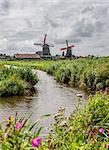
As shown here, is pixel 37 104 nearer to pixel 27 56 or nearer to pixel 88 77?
pixel 88 77

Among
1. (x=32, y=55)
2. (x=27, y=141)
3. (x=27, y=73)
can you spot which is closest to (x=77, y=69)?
(x=27, y=73)

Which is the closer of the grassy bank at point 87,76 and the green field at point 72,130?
the green field at point 72,130

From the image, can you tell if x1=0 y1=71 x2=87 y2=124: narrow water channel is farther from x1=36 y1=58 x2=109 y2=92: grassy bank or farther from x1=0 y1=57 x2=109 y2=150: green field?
x1=36 y1=58 x2=109 y2=92: grassy bank

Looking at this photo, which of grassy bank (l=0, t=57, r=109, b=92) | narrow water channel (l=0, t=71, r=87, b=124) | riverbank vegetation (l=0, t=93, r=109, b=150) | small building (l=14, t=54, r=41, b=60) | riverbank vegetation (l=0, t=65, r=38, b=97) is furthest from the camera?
small building (l=14, t=54, r=41, b=60)

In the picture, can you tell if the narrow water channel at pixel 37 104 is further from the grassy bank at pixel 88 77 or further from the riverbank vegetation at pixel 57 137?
the riverbank vegetation at pixel 57 137

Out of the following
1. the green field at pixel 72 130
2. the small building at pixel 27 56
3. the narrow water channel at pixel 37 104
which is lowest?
the small building at pixel 27 56

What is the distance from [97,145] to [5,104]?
1939 cm

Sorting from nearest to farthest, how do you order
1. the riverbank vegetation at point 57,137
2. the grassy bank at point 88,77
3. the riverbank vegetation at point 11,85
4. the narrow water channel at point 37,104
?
the riverbank vegetation at point 57,137, the narrow water channel at point 37,104, the riverbank vegetation at point 11,85, the grassy bank at point 88,77

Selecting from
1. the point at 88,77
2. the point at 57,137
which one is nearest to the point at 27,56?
the point at 88,77

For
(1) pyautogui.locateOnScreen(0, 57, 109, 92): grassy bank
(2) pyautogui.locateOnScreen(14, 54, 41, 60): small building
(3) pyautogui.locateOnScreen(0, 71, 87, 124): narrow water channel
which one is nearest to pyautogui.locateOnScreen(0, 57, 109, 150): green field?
(3) pyautogui.locateOnScreen(0, 71, 87, 124): narrow water channel

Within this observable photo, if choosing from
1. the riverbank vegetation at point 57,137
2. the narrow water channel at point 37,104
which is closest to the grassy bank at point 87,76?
the narrow water channel at point 37,104

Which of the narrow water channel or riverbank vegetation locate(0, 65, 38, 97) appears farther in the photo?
riverbank vegetation locate(0, 65, 38, 97)

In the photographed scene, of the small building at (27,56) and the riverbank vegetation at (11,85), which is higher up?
the riverbank vegetation at (11,85)

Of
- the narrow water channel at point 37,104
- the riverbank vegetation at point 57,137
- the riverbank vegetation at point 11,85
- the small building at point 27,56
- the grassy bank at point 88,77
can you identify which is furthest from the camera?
the small building at point 27,56
